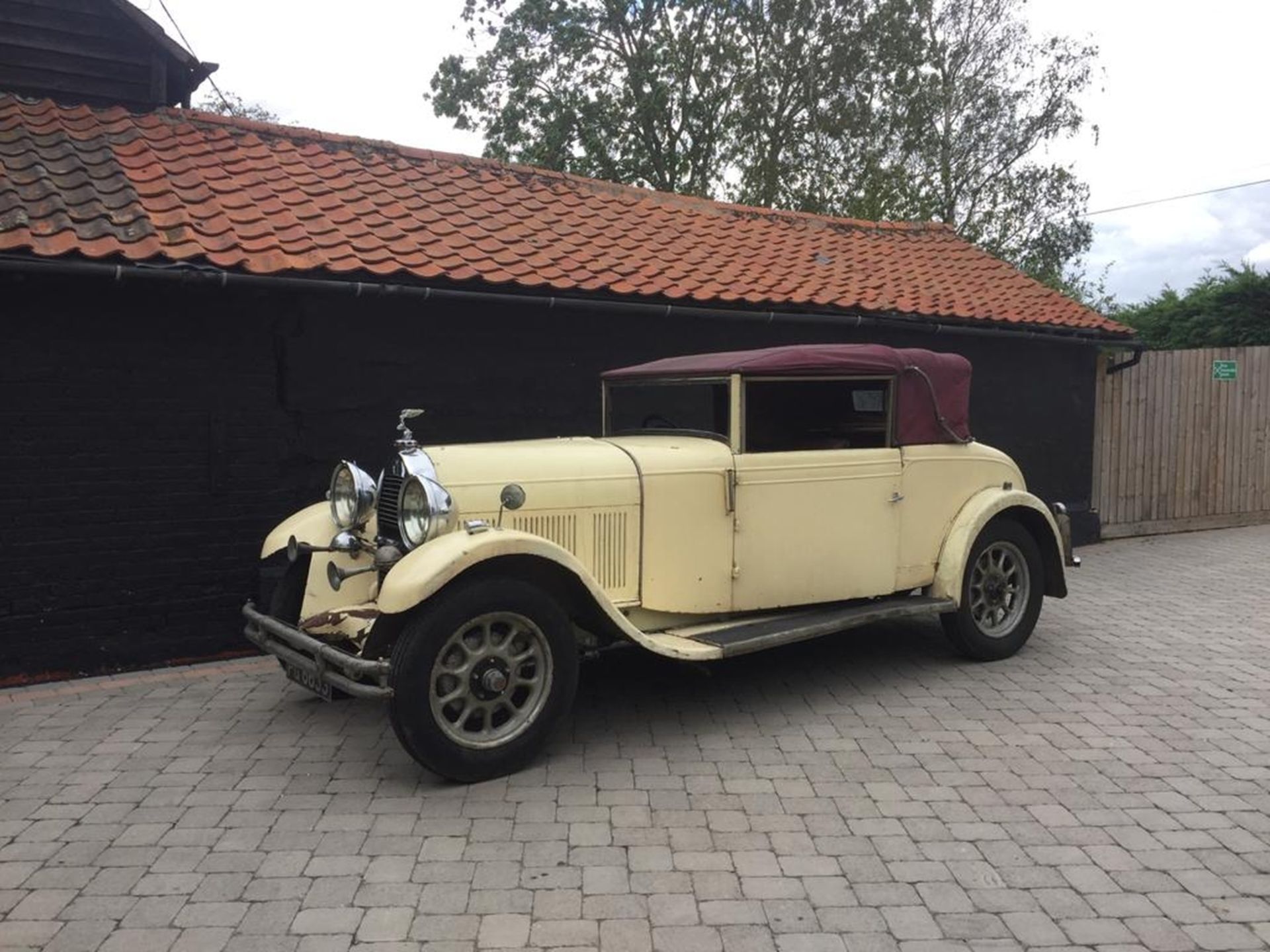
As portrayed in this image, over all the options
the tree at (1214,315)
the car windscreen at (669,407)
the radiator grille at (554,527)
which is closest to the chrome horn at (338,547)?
the radiator grille at (554,527)

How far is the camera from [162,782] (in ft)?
12.5

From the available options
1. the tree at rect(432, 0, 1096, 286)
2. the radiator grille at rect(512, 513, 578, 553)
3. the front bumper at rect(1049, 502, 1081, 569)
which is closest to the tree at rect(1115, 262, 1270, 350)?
the tree at rect(432, 0, 1096, 286)

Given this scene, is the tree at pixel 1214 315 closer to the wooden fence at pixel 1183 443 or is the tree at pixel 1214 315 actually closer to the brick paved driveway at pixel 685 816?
the wooden fence at pixel 1183 443

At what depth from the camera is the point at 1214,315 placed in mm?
17016

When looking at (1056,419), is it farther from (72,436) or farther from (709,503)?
(72,436)

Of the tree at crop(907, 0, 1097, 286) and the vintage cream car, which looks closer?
the vintage cream car

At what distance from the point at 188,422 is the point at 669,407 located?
2928 millimetres

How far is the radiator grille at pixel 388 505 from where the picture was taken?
422 cm

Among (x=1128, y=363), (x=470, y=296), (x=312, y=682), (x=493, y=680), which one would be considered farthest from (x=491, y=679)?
(x=1128, y=363)

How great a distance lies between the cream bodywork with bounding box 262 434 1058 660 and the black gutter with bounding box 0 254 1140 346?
5.49ft

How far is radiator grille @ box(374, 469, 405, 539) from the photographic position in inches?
166

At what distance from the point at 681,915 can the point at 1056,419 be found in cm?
854

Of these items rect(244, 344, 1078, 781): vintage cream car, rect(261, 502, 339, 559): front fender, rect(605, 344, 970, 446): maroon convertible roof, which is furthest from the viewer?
rect(605, 344, 970, 446): maroon convertible roof

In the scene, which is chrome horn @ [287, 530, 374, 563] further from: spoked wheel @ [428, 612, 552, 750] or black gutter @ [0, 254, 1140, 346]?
black gutter @ [0, 254, 1140, 346]
